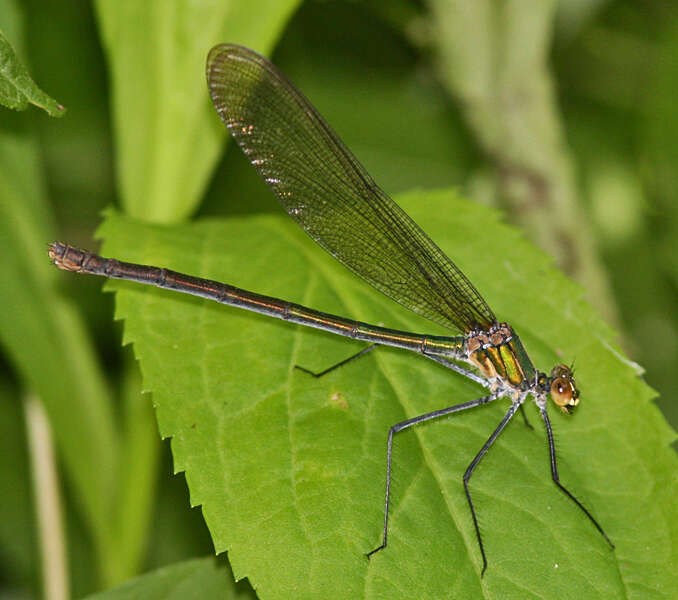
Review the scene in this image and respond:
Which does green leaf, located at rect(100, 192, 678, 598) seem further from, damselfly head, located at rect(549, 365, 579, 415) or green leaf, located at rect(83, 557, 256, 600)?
green leaf, located at rect(83, 557, 256, 600)

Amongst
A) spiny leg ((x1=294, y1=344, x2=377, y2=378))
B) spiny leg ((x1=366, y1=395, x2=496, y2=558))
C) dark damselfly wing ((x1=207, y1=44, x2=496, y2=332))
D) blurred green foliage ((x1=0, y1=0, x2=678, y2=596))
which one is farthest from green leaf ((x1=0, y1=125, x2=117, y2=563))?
spiny leg ((x1=366, y1=395, x2=496, y2=558))

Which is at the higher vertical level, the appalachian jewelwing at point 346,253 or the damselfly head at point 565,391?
the appalachian jewelwing at point 346,253

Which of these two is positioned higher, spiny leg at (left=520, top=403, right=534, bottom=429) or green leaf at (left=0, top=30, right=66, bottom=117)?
green leaf at (left=0, top=30, right=66, bottom=117)

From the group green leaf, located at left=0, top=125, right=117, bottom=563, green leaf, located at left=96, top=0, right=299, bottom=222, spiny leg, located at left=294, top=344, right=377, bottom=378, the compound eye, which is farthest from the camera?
green leaf, located at left=0, top=125, right=117, bottom=563

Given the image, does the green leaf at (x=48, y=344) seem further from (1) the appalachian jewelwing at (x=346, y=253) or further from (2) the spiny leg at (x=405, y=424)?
(2) the spiny leg at (x=405, y=424)

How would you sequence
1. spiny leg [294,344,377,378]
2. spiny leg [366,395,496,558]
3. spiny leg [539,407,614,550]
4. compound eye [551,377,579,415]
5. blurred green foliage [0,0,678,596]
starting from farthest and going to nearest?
blurred green foliage [0,0,678,596], compound eye [551,377,579,415], spiny leg [294,344,377,378], spiny leg [539,407,614,550], spiny leg [366,395,496,558]

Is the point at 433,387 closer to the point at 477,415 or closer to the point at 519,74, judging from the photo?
the point at 477,415

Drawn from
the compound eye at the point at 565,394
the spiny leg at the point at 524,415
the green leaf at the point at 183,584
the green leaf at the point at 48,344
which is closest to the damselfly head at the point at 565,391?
the compound eye at the point at 565,394
